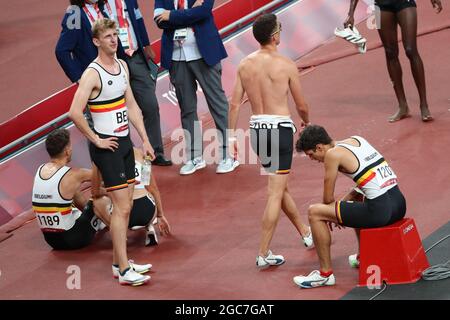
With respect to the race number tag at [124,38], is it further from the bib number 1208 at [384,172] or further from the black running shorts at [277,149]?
the bib number 1208 at [384,172]

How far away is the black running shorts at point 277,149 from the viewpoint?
828cm

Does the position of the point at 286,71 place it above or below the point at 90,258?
above

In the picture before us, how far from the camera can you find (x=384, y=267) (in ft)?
24.9

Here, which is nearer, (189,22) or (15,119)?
(189,22)

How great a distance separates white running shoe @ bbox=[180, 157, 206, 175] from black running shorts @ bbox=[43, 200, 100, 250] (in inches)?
67.9

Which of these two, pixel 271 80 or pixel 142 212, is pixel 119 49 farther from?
pixel 271 80

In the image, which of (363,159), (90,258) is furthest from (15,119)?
(363,159)

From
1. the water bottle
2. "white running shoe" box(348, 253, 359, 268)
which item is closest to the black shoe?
the water bottle

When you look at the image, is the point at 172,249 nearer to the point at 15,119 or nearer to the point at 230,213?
the point at 230,213

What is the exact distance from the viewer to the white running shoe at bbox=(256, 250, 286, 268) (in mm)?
8203

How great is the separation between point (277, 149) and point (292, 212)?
56 centimetres

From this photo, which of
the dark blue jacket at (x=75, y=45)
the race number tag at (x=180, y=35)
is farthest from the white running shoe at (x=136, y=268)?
the race number tag at (x=180, y=35)

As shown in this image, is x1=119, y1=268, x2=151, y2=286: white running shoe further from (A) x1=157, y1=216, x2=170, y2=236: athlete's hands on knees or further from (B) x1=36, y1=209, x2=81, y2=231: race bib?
(B) x1=36, y1=209, x2=81, y2=231: race bib

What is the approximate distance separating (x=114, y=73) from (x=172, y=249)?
175cm
